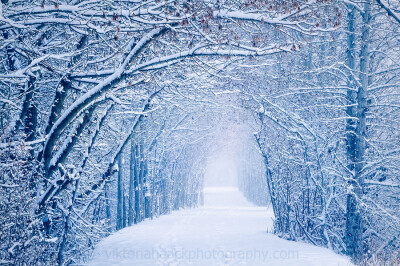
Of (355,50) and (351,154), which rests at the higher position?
(355,50)

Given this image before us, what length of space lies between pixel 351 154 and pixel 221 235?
6.18 meters

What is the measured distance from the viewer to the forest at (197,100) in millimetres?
5789

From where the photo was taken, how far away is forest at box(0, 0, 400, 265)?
19.0 feet

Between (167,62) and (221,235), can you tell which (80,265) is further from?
Answer: (221,235)

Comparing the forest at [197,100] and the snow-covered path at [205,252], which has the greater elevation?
the forest at [197,100]

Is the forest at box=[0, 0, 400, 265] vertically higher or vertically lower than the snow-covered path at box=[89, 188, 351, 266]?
higher

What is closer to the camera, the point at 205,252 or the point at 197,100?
the point at 205,252

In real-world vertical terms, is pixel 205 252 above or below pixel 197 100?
below

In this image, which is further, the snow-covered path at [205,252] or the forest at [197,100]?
the snow-covered path at [205,252]

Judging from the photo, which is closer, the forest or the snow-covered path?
the forest

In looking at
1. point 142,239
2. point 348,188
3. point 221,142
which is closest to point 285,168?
point 348,188

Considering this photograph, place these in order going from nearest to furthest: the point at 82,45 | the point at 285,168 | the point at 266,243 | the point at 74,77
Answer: the point at 74,77, the point at 82,45, the point at 266,243, the point at 285,168

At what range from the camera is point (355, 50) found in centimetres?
1158

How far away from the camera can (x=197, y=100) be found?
13.8 m
